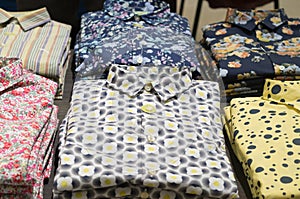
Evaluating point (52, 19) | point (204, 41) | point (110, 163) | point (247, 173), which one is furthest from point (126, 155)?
point (52, 19)

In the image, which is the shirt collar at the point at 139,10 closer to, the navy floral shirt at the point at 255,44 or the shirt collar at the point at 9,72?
the navy floral shirt at the point at 255,44

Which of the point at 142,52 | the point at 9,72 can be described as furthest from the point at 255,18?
the point at 9,72

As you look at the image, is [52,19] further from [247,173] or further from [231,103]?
[247,173]

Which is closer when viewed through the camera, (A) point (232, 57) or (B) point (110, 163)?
(B) point (110, 163)

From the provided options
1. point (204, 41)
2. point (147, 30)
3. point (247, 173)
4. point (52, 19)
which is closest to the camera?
point (247, 173)

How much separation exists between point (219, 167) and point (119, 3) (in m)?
1.15

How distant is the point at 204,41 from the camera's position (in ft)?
7.97

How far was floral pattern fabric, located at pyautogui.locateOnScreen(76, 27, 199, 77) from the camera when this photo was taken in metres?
2.05

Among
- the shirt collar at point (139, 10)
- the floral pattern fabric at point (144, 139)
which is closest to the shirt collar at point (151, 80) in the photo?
the floral pattern fabric at point (144, 139)

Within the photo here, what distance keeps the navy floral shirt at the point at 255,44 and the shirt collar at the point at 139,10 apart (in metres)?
0.22

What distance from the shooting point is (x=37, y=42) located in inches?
86.1

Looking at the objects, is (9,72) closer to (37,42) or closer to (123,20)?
(37,42)

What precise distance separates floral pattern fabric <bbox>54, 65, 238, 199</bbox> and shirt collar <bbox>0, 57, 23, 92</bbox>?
0.67ft

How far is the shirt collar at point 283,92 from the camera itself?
1886 mm
